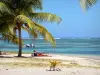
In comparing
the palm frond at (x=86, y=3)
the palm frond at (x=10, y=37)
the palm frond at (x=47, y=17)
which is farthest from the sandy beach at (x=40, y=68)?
the palm frond at (x=10, y=37)

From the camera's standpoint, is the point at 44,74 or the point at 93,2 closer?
the point at 93,2

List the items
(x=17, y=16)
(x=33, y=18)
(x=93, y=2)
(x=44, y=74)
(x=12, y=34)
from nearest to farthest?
1. (x=93, y=2)
2. (x=44, y=74)
3. (x=17, y=16)
4. (x=33, y=18)
5. (x=12, y=34)

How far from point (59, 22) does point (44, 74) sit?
13.8 metres

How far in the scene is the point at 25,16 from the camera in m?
28.7

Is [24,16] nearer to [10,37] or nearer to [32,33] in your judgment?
[32,33]

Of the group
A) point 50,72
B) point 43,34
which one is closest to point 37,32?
point 43,34

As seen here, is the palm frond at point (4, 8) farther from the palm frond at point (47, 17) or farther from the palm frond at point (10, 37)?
the palm frond at point (10, 37)

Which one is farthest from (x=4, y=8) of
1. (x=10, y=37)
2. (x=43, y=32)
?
(x=10, y=37)

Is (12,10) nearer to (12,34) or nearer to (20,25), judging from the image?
(20,25)

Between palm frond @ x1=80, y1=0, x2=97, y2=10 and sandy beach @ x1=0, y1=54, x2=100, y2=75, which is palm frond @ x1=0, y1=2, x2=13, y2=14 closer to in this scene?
sandy beach @ x1=0, y1=54, x2=100, y2=75

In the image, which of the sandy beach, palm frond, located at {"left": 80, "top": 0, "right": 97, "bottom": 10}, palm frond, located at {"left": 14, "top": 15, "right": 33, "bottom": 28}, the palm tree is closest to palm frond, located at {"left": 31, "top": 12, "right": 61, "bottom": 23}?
the palm tree

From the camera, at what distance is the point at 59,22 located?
29.8 metres

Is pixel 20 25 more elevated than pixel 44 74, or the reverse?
pixel 20 25

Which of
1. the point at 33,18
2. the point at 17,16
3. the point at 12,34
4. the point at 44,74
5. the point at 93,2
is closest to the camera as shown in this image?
the point at 93,2
